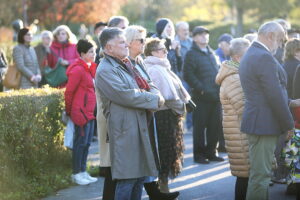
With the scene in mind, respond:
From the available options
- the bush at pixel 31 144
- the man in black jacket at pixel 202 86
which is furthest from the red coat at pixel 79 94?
the man in black jacket at pixel 202 86

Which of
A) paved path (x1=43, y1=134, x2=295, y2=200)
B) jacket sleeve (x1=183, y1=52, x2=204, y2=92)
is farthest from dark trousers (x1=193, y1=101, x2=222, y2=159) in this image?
paved path (x1=43, y1=134, x2=295, y2=200)

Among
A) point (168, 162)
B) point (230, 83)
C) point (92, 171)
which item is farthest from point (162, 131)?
point (92, 171)

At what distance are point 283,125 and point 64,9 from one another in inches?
1170

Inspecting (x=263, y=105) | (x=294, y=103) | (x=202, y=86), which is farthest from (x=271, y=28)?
(x=202, y=86)

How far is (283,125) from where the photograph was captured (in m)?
6.33

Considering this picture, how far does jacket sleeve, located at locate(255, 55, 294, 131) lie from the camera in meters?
6.21

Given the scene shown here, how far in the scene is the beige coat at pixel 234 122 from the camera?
7148 millimetres

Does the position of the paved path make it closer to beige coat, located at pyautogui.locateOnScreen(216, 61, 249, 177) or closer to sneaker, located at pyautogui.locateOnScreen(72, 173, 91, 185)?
sneaker, located at pyautogui.locateOnScreen(72, 173, 91, 185)

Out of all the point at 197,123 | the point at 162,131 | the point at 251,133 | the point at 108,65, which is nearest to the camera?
the point at 108,65

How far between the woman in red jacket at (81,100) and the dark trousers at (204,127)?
7.69ft

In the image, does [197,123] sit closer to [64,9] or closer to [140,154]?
[140,154]

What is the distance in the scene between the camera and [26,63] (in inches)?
450

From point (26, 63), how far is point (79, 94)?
126 inches

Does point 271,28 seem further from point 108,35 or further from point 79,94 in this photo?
point 79,94
